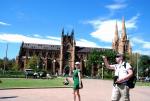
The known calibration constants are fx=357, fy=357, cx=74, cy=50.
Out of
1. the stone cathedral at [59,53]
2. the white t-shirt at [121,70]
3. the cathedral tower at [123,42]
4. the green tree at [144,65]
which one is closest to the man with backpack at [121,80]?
the white t-shirt at [121,70]

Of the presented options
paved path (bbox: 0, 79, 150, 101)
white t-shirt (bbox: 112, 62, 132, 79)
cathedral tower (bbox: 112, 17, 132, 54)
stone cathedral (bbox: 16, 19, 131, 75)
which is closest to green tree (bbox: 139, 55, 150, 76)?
stone cathedral (bbox: 16, 19, 131, 75)

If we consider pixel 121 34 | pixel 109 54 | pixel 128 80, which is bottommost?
pixel 128 80

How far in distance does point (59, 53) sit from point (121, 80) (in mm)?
151760

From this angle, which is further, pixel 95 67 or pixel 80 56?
pixel 80 56

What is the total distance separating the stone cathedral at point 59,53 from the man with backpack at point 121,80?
140580mm

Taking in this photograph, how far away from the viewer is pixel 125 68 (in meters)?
11.0

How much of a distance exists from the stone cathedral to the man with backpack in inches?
5535

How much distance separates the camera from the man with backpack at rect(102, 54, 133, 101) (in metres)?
→ 10.8

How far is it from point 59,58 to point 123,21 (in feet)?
113

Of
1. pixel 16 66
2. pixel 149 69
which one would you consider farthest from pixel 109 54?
pixel 16 66

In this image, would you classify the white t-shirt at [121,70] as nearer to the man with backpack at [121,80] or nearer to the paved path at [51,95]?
the man with backpack at [121,80]

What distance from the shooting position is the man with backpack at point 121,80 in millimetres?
10844

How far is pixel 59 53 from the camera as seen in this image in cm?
16238

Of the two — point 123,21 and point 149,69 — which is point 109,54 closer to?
point 149,69
